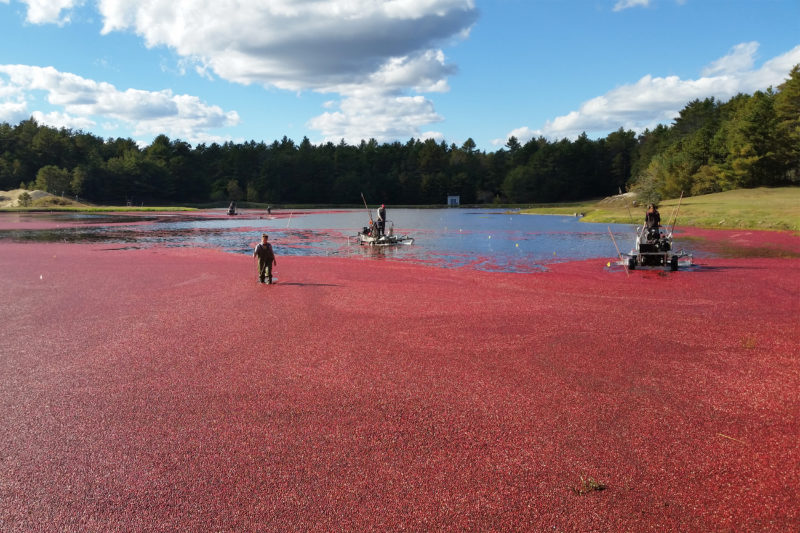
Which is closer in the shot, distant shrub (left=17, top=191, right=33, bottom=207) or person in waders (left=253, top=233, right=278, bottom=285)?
person in waders (left=253, top=233, right=278, bottom=285)

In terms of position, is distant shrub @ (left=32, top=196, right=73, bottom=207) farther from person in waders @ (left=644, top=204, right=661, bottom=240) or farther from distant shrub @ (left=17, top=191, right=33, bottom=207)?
person in waders @ (left=644, top=204, right=661, bottom=240)

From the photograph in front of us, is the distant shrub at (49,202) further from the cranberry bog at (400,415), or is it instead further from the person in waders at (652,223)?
the person in waders at (652,223)

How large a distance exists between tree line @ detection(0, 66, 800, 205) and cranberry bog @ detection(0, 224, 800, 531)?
84.1 m

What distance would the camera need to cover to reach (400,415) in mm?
6863

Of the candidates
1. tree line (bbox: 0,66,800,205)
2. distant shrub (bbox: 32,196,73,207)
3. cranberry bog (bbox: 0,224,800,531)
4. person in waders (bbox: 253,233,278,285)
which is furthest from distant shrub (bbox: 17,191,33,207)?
person in waders (bbox: 253,233,278,285)

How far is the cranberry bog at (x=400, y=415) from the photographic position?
487 centimetres

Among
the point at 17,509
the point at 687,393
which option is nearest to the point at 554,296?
the point at 687,393

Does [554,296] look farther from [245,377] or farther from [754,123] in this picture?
[754,123]

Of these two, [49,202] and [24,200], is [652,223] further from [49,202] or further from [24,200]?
[49,202]

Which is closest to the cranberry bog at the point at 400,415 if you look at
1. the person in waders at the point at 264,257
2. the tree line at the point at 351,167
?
the person in waders at the point at 264,257

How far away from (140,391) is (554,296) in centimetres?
1089

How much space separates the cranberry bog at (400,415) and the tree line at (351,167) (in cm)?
8406

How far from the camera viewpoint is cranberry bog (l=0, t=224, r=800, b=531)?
4.87m

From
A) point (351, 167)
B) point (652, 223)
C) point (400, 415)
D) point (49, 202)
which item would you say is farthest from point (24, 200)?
point (400, 415)
